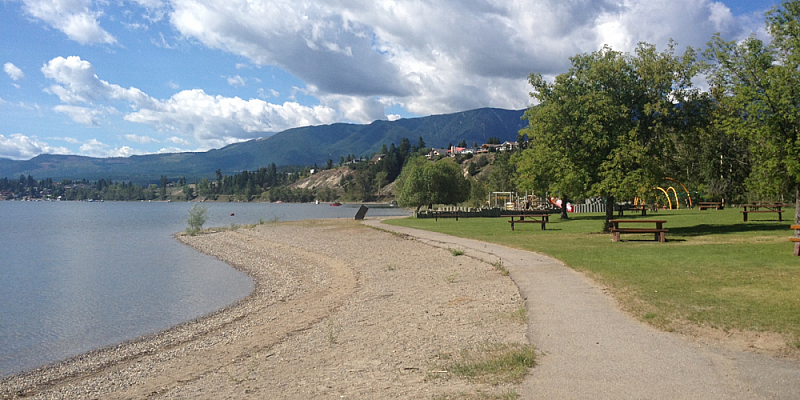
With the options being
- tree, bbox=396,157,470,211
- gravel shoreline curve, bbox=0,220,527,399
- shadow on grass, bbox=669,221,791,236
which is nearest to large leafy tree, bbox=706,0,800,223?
shadow on grass, bbox=669,221,791,236

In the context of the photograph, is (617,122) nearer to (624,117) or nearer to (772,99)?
(624,117)

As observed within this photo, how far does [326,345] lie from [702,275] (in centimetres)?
835

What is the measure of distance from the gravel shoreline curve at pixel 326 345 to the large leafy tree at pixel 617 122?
931cm

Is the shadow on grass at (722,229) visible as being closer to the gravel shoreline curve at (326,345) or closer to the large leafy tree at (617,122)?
the large leafy tree at (617,122)

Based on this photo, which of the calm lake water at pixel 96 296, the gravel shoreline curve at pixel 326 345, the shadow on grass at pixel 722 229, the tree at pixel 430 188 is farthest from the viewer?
the tree at pixel 430 188

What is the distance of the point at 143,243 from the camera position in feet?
131

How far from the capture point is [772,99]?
17.1m

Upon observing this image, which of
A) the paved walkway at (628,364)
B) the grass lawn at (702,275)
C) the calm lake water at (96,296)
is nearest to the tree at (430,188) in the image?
the calm lake water at (96,296)

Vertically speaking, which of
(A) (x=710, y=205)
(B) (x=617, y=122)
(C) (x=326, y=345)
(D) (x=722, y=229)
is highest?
(B) (x=617, y=122)

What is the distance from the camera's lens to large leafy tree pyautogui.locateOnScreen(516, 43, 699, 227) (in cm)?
2325

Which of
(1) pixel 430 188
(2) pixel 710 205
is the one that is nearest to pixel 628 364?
(2) pixel 710 205

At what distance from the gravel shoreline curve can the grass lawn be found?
7.47 ft

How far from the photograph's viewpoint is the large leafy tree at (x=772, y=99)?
17000 millimetres

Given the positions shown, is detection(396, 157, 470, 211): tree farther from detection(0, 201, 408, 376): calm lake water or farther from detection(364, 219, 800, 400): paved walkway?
detection(364, 219, 800, 400): paved walkway
